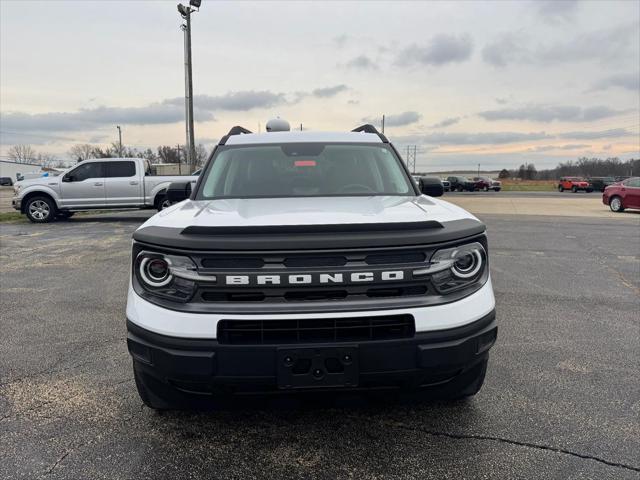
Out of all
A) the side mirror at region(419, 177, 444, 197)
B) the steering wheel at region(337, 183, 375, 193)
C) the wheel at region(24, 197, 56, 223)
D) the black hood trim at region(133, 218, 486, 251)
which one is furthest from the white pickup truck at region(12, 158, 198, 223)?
the black hood trim at region(133, 218, 486, 251)

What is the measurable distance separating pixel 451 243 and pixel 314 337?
80cm

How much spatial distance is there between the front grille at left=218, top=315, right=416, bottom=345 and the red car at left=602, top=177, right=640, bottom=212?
19.6m

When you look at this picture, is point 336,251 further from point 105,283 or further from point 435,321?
point 105,283

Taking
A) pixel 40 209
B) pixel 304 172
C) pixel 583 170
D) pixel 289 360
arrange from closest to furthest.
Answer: pixel 289 360
pixel 304 172
pixel 40 209
pixel 583 170

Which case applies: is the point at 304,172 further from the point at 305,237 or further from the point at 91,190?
the point at 91,190

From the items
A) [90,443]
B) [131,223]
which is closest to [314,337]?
[90,443]

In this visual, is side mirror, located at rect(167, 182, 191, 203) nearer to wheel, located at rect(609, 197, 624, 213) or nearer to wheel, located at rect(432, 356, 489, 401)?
wheel, located at rect(432, 356, 489, 401)

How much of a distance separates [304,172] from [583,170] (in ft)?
291

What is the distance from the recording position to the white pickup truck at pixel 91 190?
14438mm

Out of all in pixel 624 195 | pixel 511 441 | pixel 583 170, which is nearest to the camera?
pixel 511 441

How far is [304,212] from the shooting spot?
106 inches

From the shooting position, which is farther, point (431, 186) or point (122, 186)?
point (122, 186)

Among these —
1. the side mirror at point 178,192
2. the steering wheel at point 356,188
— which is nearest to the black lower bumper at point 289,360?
the steering wheel at point 356,188

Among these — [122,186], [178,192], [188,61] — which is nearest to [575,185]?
[188,61]
